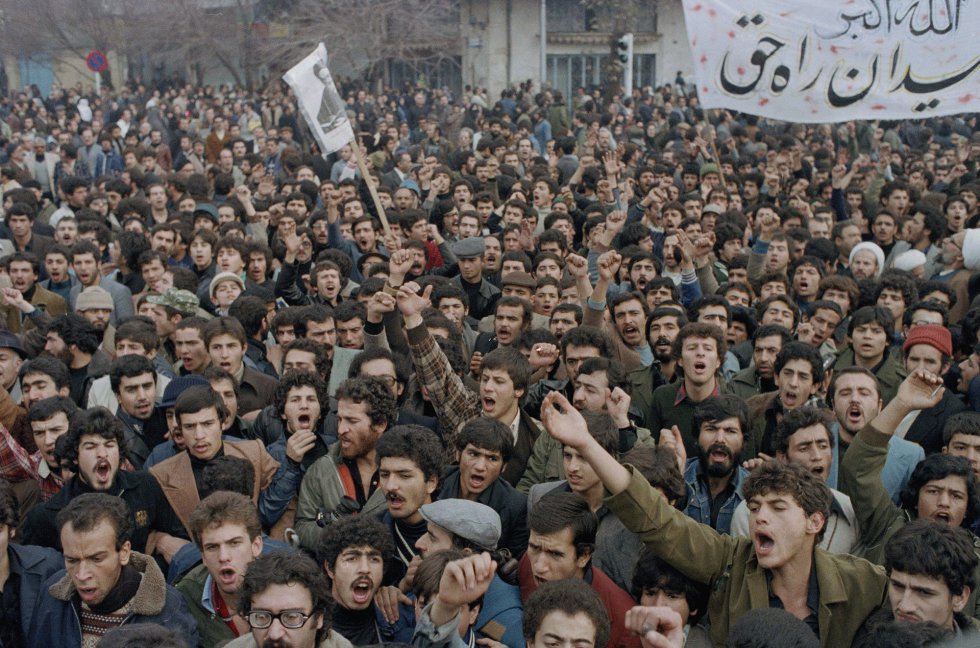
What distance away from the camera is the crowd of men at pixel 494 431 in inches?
146

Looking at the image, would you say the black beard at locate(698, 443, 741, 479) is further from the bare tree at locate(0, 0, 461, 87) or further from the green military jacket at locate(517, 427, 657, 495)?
the bare tree at locate(0, 0, 461, 87)

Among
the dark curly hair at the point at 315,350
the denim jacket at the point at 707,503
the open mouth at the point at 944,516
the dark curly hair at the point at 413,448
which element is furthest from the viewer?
the dark curly hair at the point at 315,350

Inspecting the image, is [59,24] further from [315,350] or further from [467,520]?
[467,520]

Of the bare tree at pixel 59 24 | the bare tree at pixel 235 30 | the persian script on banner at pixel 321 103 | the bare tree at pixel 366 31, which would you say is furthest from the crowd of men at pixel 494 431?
the bare tree at pixel 59 24

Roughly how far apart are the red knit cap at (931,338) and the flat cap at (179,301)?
442cm

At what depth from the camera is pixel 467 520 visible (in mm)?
4184

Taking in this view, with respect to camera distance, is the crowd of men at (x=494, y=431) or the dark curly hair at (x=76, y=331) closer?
the crowd of men at (x=494, y=431)

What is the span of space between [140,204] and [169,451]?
6961mm

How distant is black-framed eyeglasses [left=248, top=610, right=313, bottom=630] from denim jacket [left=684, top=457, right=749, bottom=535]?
1825 millimetres

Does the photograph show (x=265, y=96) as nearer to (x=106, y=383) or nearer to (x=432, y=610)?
(x=106, y=383)

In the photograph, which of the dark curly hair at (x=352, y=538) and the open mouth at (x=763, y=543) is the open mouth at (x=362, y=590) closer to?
the dark curly hair at (x=352, y=538)

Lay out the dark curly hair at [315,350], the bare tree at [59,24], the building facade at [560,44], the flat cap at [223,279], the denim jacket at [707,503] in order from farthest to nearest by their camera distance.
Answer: the building facade at [560,44] → the bare tree at [59,24] → the flat cap at [223,279] → the dark curly hair at [315,350] → the denim jacket at [707,503]

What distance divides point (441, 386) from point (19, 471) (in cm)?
203

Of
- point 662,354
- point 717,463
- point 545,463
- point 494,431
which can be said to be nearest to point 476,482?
point 494,431
